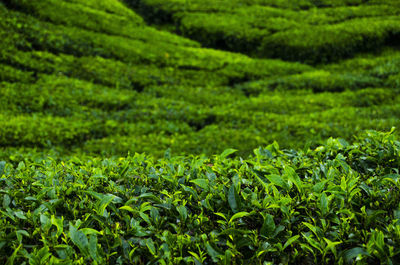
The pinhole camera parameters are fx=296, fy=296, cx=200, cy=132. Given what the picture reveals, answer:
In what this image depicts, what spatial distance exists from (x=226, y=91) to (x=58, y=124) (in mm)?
6163

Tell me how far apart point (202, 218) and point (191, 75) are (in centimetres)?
1087

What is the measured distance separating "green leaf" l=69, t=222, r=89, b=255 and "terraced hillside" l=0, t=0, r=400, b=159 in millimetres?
3419

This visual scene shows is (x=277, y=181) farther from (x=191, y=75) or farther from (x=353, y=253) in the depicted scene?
(x=191, y=75)

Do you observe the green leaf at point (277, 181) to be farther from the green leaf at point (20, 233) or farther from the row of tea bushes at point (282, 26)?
the row of tea bushes at point (282, 26)

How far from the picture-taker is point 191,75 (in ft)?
40.8

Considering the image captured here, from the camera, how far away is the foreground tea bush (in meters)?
1.73

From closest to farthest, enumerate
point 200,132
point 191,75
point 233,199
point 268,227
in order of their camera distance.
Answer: point 268,227 < point 233,199 < point 200,132 < point 191,75

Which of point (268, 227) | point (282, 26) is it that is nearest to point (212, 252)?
point (268, 227)

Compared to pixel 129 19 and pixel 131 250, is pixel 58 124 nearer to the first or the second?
pixel 131 250

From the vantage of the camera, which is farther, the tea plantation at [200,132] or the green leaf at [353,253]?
the tea plantation at [200,132]

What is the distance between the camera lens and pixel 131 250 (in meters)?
1.78

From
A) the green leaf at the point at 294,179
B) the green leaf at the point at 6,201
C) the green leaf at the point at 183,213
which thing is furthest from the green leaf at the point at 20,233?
the green leaf at the point at 294,179

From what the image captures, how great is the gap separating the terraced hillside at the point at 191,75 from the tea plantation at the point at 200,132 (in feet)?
0.22

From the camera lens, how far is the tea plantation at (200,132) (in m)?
1.84
